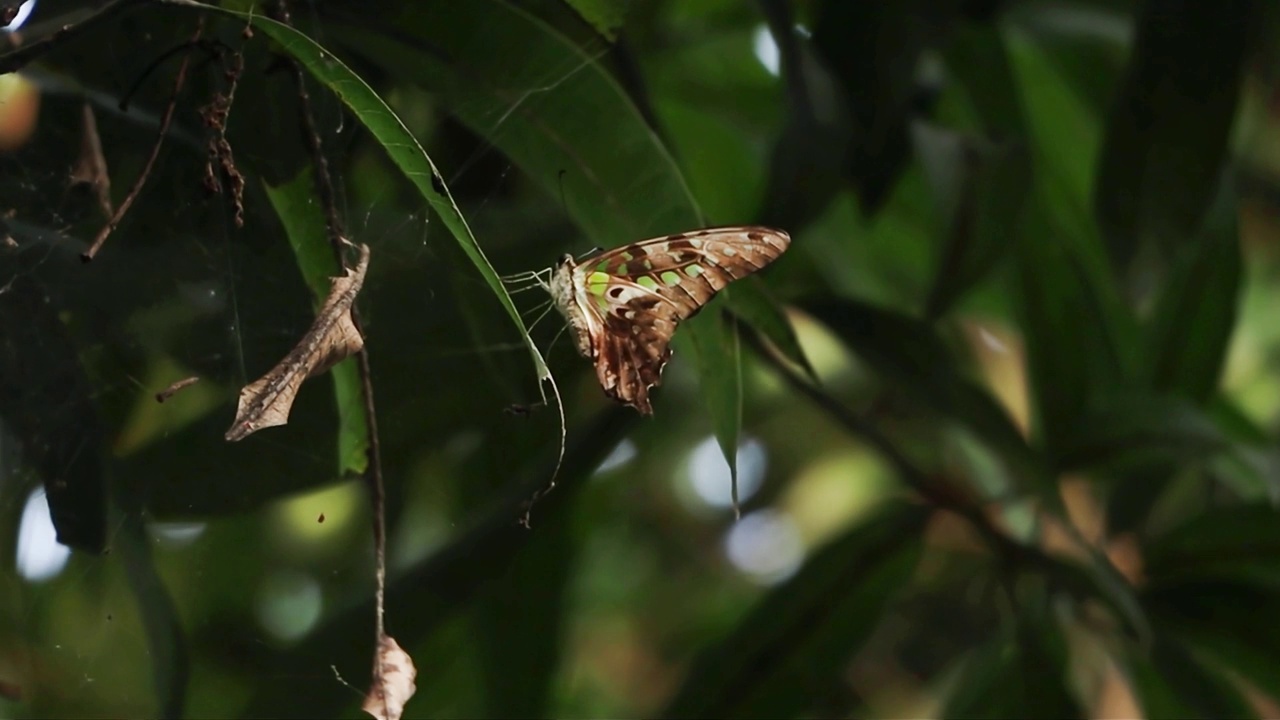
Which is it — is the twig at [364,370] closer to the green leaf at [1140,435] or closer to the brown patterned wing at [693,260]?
the brown patterned wing at [693,260]

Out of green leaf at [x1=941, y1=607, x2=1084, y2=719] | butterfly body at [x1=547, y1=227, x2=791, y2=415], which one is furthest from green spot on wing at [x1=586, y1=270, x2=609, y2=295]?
green leaf at [x1=941, y1=607, x2=1084, y2=719]

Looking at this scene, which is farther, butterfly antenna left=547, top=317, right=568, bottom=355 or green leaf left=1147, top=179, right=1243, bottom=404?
green leaf left=1147, top=179, right=1243, bottom=404

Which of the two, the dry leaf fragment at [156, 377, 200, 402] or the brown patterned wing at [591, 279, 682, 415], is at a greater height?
the brown patterned wing at [591, 279, 682, 415]

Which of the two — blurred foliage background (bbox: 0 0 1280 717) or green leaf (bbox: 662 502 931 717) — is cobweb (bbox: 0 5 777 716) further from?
green leaf (bbox: 662 502 931 717)

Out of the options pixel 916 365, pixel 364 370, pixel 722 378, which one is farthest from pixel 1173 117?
pixel 364 370

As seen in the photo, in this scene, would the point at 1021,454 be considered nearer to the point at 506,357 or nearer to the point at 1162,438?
A: the point at 1162,438

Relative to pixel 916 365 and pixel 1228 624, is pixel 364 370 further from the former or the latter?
pixel 1228 624
